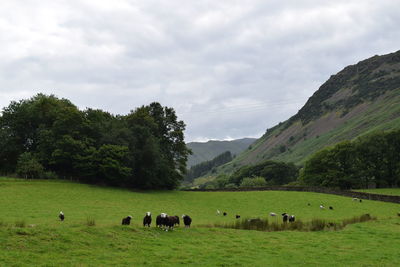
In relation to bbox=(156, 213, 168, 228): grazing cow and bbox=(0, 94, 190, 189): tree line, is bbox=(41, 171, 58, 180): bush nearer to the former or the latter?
bbox=(0, 94, 190, 189): tree line

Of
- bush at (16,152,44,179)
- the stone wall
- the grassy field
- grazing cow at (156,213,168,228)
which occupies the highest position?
bush at (16,152,44,179)

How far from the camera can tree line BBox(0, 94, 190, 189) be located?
197ft

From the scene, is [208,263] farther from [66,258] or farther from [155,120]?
[155,120]

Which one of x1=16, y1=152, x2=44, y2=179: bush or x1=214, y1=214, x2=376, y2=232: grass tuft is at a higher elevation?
x1=16, y1=152, x2=44, y2=179: bush

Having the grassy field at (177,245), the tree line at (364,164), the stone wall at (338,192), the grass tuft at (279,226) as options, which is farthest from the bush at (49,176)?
the tree line at (364,164)

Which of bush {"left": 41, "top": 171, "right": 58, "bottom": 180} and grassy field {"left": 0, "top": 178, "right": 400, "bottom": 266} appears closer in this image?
grassy field {"left": 0, "top": 178, "right": 400, "bottom": 266}

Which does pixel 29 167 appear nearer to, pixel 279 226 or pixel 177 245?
pixel 279 226

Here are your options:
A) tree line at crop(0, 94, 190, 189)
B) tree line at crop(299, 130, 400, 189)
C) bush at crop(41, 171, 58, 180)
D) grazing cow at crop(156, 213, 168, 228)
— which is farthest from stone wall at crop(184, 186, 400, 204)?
grazing cow at crop(156, 213, 168, 228)

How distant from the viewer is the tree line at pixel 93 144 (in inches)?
2359

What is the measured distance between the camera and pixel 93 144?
6384 centimetres

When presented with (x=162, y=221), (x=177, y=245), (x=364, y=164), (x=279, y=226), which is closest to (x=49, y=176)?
(x=162, y=221)

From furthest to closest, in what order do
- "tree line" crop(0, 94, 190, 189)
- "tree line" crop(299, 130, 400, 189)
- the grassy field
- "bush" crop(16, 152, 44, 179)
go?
"tree line" crop(299, 130, 400, 189) < "tree line" crop(0, 94, 190, 189) < "bush" crop(16, 152, 44, 179) < the grassy field

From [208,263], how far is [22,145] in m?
63.2

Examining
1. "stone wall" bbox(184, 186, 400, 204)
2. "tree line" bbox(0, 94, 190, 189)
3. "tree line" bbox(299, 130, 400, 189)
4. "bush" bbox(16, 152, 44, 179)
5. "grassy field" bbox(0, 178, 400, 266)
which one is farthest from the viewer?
"tree line" bbox(299, 130, 400, 189)
